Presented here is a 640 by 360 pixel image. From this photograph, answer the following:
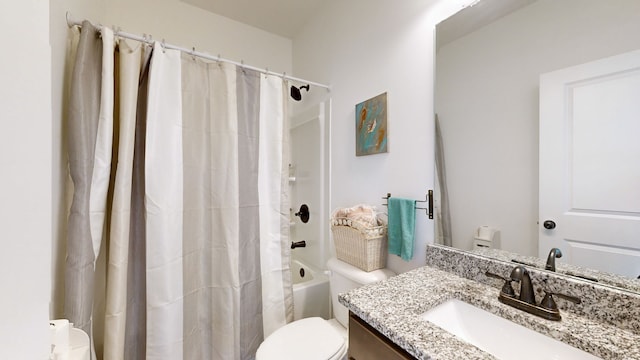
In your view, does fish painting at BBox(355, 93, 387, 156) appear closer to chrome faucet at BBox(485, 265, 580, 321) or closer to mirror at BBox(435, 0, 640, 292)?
mirror at BBox(435, 0, 640, 292)

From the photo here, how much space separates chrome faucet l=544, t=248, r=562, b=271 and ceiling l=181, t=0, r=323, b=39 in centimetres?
206

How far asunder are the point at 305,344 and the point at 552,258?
1.03m

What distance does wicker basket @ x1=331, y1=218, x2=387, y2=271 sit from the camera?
120 centimetres

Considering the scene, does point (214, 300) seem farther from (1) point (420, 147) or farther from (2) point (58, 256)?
(1) point (420, 147)

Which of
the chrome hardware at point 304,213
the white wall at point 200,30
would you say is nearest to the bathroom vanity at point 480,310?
the chrome hardware at point 304,213

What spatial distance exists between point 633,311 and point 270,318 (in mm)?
1469

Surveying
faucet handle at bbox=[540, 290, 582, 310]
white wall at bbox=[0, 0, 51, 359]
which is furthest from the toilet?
white wall at bbox=[0, 0, 51, 359]

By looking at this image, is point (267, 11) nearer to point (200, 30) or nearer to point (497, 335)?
point (200, 30)

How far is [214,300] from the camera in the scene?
4.35 feet

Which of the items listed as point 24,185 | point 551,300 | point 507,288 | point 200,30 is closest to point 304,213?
point 507,288

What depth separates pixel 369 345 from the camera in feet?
2.27

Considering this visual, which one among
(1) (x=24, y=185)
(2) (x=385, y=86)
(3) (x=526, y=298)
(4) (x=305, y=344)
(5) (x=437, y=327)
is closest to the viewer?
(1) (x=24, y=185)

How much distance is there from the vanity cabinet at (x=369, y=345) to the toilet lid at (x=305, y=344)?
34 centimetres

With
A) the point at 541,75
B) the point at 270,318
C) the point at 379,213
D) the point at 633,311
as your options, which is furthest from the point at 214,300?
the point at 541,75
